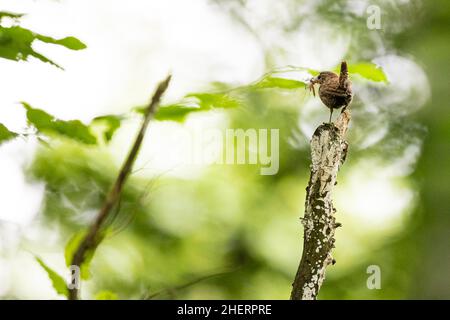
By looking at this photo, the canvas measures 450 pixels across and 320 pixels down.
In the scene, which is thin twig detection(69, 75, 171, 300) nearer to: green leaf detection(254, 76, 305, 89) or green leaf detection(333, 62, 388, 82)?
green leaf detection(254, 76, 305, 89)

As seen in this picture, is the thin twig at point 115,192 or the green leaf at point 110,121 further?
the green leaf at point 110,121

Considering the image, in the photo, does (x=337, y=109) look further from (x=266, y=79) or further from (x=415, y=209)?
(x=415, y=209)

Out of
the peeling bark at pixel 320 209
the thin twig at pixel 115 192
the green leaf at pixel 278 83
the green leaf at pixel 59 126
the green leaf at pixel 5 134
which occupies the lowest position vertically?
the thin twig at pixel 115 192

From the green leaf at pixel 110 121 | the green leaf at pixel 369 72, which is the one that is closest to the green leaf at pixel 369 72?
the green leaf at pixel 369 72

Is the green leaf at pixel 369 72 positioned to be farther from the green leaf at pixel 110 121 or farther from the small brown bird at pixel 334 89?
the green leaf at pixel 110 121

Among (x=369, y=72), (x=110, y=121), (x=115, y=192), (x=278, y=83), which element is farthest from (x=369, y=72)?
(x=115, y=192)
